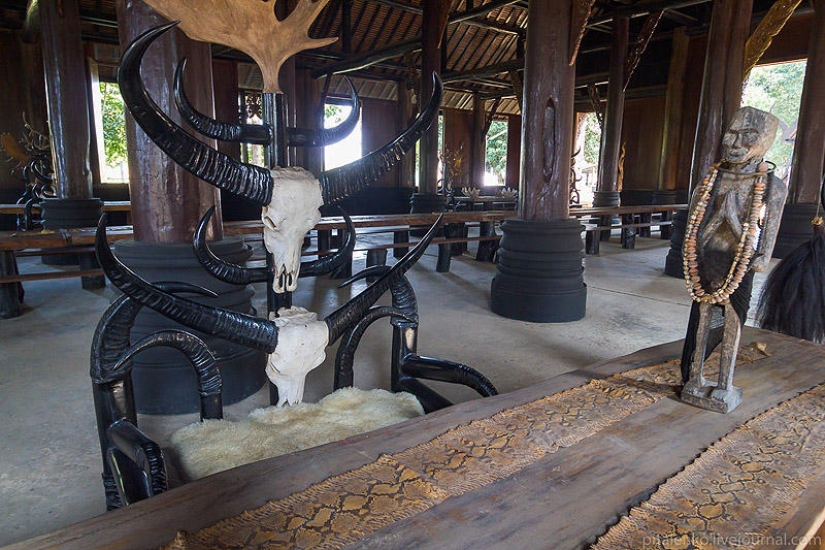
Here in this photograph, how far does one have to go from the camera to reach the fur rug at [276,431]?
157 centimetres

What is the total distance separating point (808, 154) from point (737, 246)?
26.3 feet

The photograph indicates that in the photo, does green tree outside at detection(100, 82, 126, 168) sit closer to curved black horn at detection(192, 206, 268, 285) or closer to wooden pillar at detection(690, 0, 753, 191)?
wooden pillar at detection(690, 0, 753, 191)

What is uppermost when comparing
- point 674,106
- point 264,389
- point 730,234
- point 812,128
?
point 674,106

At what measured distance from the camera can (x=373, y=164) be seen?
169cm

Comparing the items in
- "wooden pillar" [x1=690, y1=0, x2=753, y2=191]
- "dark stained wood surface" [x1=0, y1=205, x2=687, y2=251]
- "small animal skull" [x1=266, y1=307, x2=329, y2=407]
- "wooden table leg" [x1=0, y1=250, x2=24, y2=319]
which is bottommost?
"wooden table leg" [x1=0, y1=250, x2=24, y2=319]

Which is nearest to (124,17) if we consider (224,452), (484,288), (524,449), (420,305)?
(224,452)

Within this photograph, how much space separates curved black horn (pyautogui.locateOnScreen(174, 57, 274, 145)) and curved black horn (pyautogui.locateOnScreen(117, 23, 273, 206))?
0.06m

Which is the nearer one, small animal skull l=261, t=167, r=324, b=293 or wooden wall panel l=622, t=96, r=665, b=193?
small animal skull l=261, t=167, r=324, b=293

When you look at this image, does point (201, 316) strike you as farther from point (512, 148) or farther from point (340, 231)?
point (512, 148)

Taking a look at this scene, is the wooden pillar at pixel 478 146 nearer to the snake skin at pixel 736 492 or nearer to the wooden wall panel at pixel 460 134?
the wooden wall panel at pixel 460 134

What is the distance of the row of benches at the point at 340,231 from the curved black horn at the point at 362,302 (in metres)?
3.42

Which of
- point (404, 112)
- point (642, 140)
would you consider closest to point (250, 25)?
point (642, 140)

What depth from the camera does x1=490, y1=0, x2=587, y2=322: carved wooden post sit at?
4453 mm

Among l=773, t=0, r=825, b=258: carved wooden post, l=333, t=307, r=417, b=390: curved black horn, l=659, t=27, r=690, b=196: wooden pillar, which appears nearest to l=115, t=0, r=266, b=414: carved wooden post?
l=333, t=307, r=417, b=390: curved black horn
